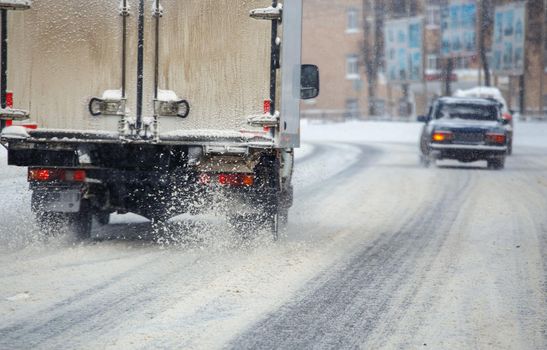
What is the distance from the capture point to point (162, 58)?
9555mm

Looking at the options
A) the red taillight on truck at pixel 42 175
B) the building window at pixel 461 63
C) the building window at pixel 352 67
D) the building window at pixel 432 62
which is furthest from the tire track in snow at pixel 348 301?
the building window at pixel 352 67

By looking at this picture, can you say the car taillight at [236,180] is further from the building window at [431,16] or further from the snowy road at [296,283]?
the building window at [431,16]

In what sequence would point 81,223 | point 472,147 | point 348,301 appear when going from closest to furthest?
point 348,301, point 81,223, point 472,147

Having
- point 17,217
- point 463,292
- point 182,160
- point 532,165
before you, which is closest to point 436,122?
point 532,165

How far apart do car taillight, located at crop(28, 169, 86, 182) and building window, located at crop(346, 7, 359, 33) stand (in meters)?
75.5

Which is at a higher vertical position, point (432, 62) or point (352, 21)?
point (352, 21)

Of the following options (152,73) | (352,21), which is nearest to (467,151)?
(152,73)

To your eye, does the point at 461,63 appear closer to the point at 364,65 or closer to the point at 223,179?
the point at 364,65

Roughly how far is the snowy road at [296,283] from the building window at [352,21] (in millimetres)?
70265

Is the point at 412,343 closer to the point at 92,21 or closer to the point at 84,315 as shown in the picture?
the point at 84,315

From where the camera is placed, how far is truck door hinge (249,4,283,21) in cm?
942

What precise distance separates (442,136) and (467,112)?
107cm

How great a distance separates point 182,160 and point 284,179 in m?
1.44

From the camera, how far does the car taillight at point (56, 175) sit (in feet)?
32.8
